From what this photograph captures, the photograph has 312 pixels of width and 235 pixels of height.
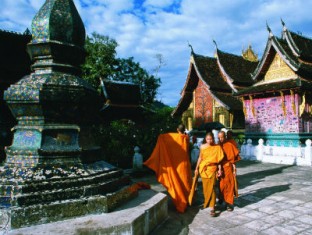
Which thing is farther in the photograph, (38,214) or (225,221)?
(225,221)

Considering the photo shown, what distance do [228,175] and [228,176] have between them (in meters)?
0.02

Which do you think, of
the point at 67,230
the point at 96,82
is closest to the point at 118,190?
the point at 67,230

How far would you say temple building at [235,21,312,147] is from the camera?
47.1ft

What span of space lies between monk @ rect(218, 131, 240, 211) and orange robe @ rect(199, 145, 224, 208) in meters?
0.31

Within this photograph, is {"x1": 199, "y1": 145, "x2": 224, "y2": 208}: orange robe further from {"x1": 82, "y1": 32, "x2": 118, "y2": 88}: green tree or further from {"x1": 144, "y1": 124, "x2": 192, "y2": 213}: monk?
{"x1": 82, "y1": 32, "x2": 118, "y2": 88}: green tree

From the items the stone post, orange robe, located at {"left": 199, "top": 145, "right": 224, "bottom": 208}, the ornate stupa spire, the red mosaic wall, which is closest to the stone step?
orange robe, located at {"left": 199, "top": 145, "right": 224, "bottom": 208}

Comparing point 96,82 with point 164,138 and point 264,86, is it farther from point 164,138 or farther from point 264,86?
point 164,138

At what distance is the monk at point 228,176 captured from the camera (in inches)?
193

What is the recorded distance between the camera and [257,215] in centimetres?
454

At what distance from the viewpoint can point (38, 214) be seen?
98.1 inches

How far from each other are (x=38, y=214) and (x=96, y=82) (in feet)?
88.5

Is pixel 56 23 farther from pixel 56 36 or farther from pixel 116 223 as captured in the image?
pixel 116 223

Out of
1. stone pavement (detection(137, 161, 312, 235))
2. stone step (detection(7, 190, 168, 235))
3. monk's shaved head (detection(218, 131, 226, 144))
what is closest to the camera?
stone step (detection(7, 190, 168, 235))

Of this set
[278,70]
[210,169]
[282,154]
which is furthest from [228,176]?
[278,70]
